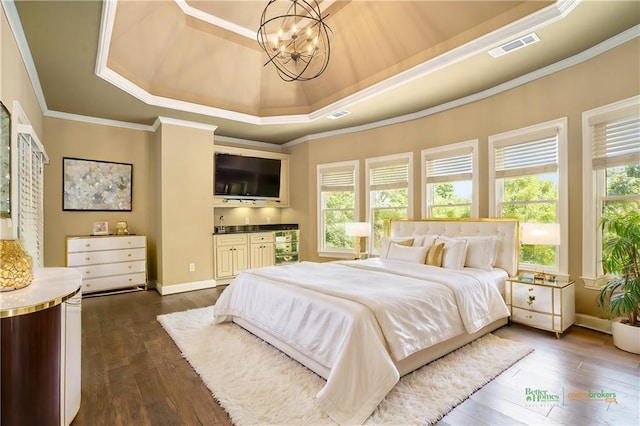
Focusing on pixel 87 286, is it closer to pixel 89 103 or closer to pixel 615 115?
pixel 89 103

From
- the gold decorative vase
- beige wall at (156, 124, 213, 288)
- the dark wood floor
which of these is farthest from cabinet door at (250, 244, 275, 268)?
the gold decorative vase

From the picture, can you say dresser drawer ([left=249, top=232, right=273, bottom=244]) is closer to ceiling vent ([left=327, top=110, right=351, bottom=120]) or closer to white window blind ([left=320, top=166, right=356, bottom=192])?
white window blind ([left=320, top=166, right=356, bottom=192])

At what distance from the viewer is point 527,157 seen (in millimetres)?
3961

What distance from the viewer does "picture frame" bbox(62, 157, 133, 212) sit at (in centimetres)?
498

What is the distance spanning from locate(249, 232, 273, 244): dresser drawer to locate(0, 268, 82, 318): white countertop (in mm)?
4010

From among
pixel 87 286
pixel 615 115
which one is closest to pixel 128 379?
pixel 87 286

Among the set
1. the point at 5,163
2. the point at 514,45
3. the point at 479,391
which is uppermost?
the point at 514,45

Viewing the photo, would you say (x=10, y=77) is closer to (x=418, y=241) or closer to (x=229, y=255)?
(x=229, y=255)

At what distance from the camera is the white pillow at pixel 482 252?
3.74m

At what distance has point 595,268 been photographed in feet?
10.9

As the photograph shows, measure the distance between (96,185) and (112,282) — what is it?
1.64 metres

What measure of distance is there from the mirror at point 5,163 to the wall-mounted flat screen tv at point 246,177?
11.4ft

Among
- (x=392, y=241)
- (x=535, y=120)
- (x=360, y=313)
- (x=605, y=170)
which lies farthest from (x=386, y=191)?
(x=360, y=313)

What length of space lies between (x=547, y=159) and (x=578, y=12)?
163 cm
